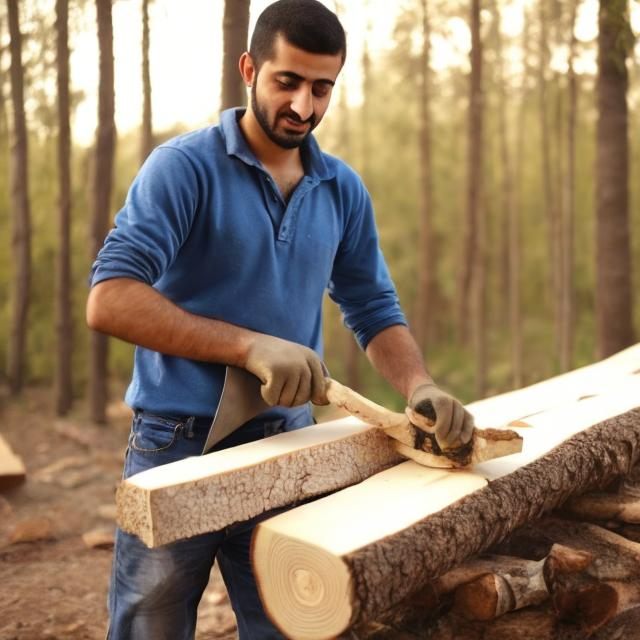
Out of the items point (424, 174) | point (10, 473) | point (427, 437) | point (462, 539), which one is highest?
point (424, 174)

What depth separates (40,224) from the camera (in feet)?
33.9

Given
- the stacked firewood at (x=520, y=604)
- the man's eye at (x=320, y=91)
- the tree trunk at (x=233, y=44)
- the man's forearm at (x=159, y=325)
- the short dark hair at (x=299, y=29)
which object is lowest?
the stacked firewood at (x=520, y=604)

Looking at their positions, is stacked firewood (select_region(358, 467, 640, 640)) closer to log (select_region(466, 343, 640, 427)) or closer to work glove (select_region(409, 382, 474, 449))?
work glove (select_region(409, 382, 474, 449))

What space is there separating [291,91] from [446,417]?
3.18 feet

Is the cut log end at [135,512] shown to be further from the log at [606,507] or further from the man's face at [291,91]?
the log at [606,507]

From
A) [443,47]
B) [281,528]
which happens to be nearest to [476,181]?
[443,47]

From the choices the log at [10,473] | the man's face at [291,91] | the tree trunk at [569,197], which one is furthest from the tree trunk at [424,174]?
the man's face at [291,91]

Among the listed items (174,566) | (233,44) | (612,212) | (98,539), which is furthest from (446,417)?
(612,212)

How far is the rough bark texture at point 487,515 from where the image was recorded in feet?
5.59

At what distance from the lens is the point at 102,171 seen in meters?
7.75

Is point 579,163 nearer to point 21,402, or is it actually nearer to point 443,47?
point 443,47

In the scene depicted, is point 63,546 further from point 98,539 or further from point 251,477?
point 251,477

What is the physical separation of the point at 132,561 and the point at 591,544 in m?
1.50

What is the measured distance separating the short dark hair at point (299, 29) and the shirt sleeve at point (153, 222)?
0.39 m
